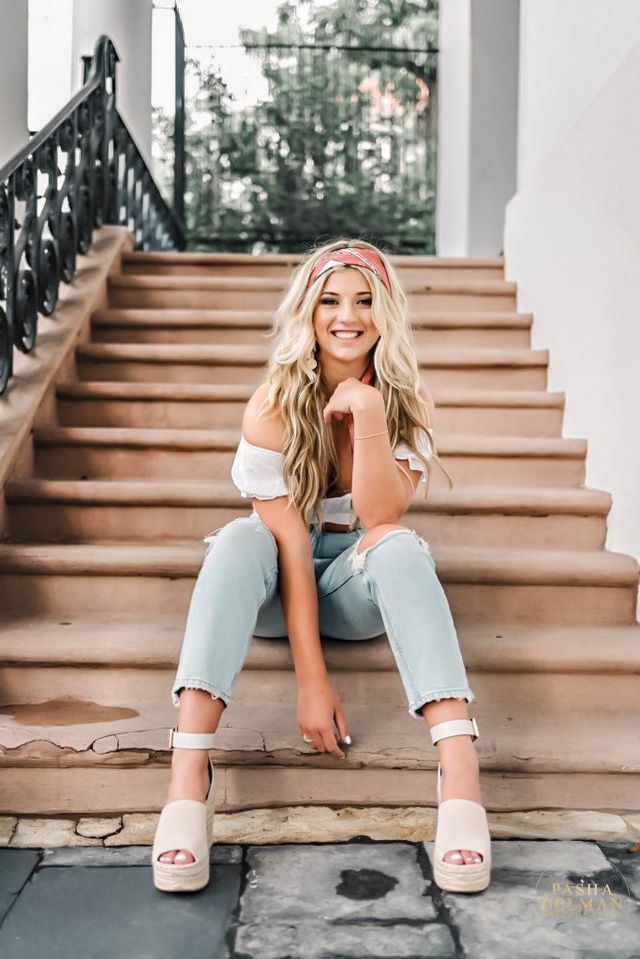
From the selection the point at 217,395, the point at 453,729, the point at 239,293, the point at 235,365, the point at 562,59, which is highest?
the point at 562,59

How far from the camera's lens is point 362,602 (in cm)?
182

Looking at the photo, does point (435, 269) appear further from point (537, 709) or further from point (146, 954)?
point (146, 954)

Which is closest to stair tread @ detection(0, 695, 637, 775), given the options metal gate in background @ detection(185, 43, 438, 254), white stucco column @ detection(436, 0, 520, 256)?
A: white stucco column @ detection(436, 0, 520, 256)

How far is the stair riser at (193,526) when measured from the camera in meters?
2.59

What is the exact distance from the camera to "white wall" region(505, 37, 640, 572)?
2508 millimetres

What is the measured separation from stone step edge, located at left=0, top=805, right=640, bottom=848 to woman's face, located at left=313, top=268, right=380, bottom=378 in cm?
96

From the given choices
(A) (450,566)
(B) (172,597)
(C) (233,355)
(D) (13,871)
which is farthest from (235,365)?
(D) (13,871)

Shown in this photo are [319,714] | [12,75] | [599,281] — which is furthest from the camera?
[12,75]

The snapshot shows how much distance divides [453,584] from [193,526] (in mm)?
805

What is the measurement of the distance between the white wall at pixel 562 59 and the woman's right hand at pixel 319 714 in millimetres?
2100

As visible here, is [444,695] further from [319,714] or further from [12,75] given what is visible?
[12,75]

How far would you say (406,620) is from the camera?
5.27 feet

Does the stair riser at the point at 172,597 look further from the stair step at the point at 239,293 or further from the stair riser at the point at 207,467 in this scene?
the stair step at the point at 239,293

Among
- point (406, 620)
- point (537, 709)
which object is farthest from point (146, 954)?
point (537, 709)
